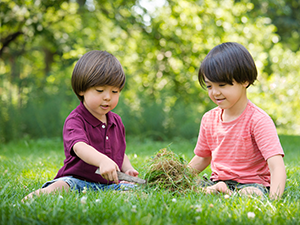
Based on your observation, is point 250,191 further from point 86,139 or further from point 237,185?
point 86,139

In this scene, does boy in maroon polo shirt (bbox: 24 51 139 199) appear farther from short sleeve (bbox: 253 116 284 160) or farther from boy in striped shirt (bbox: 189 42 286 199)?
short sleeve (bbox: 253 116 284 160)

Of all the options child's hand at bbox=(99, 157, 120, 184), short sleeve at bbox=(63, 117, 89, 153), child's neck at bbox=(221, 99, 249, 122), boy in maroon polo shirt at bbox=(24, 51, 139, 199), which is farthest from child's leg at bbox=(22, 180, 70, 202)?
child's neck at bbox=(221, 99, 249, 122)

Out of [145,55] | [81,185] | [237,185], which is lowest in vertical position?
[237,185]

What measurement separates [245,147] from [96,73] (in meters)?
1.31

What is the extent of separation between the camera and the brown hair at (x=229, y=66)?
2.33 meters

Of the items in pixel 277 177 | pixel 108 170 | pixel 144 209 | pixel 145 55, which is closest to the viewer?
pixel 144 209

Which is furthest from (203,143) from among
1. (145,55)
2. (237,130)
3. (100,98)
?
(145,55)

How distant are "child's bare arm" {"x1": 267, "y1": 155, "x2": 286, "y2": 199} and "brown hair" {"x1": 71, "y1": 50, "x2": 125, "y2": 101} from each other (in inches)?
51.4

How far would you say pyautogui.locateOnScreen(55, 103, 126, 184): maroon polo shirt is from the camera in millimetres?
2324

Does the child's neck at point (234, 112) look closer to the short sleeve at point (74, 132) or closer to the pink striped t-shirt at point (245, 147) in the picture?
the pink striped t-shirt at point (245, 147)

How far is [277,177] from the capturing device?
6.97 ft

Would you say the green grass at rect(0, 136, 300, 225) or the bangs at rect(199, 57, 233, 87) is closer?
the green grass at rect(0, 136, 300, 225)

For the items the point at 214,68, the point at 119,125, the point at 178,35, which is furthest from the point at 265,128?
the point at 178,35

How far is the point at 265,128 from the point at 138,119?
451 cm
